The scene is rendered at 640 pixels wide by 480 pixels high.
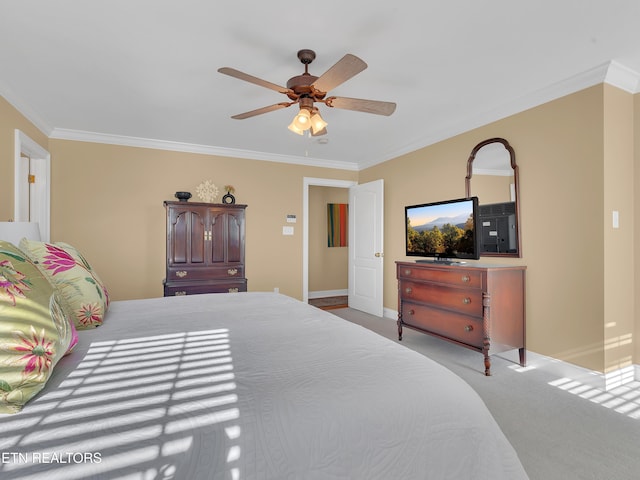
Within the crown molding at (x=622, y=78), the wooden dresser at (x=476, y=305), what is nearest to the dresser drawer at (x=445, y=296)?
the wooden dresser at (x=476, y=305)

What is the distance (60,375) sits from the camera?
0.93 m

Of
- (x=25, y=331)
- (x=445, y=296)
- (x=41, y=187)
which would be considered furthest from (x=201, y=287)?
(x=25, y=331)

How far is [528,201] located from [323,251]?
4424 millimetres

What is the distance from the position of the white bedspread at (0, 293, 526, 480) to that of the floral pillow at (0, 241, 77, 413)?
49 millimetres

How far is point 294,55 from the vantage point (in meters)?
2.41

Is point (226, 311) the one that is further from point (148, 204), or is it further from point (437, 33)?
point (148, 204)

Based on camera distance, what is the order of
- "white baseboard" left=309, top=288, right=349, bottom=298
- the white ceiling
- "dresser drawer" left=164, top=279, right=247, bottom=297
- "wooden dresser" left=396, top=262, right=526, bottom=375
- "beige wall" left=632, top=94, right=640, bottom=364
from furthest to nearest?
"white baseboard" left=309, top=288, right=349, bottom=298 < "dresser drawer" left=164, top=279, right=247, bottom=297 < "wooden dresser" left=396, top=262, right=526, bottom=375 < "beige wall" left=632, top=94, right=640, bottom=364 < the white ceiling

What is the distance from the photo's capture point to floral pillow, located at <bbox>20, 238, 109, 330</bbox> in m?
1.46

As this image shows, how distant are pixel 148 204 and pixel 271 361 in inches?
159

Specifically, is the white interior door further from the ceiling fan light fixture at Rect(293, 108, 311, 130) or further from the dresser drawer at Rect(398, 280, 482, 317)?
the ceiling fan light fixture at Rect(293, 108, 311, 130)

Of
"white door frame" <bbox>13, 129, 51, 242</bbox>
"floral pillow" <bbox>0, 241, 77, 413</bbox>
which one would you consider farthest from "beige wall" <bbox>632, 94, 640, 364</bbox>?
"white door frame" <bbox>13, 129, 51, 242</bbox>

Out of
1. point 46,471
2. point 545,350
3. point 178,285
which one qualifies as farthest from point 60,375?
point 545,350

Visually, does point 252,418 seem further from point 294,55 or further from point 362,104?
point 294,55

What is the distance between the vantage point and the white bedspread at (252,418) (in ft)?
2.09
